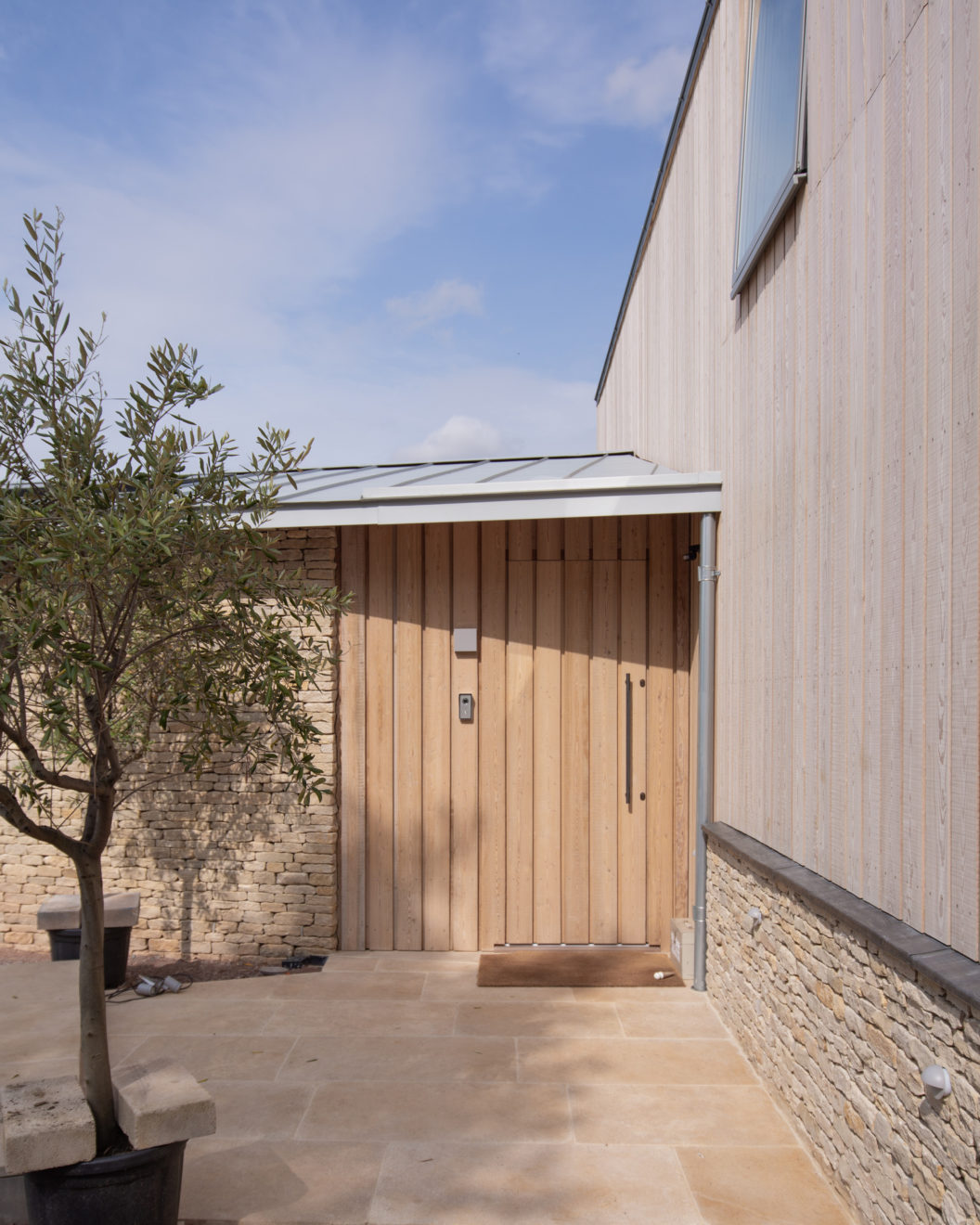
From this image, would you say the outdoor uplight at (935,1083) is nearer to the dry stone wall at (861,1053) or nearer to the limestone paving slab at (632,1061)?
the dry stone wall at (861,1053)

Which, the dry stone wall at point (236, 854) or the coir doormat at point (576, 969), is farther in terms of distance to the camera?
the dry stone wall at point (236, 854)

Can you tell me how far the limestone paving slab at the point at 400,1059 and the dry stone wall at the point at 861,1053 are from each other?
3.99ft

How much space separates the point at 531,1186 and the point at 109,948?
3.18 m

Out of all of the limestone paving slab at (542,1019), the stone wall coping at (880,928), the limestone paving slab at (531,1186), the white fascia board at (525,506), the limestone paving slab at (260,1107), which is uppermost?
the white fascia board at (525,506)

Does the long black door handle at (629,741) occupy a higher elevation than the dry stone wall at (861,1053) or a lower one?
higher

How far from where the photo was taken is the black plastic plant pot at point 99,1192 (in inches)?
105

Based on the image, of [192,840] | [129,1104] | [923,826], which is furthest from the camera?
[192,840]

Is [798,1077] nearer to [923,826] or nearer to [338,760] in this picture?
[923,826]

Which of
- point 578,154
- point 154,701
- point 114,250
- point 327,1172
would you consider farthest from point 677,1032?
point 578,154

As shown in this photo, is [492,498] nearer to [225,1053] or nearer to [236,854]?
[236,854]

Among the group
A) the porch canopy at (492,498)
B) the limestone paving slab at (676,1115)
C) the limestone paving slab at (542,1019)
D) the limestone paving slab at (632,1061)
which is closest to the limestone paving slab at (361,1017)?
the limestone paving slab at (542,1019)

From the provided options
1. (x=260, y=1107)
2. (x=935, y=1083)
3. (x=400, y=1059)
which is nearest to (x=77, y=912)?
(x=260, y=1107)

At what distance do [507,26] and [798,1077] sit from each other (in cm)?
642

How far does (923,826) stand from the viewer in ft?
8.59
